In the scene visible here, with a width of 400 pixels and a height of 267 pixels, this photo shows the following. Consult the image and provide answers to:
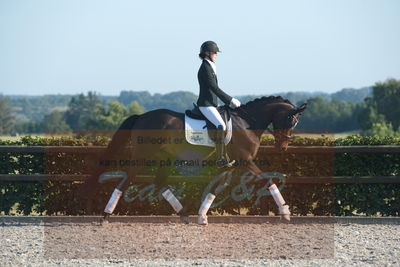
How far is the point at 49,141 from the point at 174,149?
2894 mm

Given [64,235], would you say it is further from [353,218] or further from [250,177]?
[353,218]

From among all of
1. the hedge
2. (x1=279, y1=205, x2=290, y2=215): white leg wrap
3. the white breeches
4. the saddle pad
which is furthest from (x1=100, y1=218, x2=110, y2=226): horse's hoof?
(x1=279, y1=205, x2=290, y2=215): white leg wrap

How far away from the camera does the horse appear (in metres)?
9.58

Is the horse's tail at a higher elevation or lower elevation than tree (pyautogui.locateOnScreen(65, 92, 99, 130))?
higher

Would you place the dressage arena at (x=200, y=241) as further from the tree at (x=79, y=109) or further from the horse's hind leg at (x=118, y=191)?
the tree at (x=79, y=109)

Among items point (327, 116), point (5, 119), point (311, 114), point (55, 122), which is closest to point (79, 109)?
point (55, 122)

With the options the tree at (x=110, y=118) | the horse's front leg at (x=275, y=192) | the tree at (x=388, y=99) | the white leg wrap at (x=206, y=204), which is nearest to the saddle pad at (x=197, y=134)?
the horse's front leg at (x=275, y=192)

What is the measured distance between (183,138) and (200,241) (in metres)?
Result: 1.80

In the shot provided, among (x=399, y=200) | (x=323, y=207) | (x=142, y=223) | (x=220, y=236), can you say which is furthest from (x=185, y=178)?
(x=399, y=200)

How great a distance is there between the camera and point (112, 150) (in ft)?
32.9

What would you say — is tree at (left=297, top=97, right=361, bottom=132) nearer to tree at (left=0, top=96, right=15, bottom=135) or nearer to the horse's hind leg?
tree at (left=0, top=96, right=15, bottom=135)

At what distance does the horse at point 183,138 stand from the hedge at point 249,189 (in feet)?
2.61

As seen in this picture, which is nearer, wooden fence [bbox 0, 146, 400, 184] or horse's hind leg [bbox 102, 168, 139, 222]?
horse's hind leg [bbox 102, 168, 139, 222]

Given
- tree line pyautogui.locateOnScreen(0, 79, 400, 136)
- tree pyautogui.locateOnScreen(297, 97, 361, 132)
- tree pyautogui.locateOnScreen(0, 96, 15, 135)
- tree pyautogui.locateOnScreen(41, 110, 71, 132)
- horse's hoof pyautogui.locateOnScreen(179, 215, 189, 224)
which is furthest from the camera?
tree pyautogui.locateOnScreen(0, 96, 15, 135)
